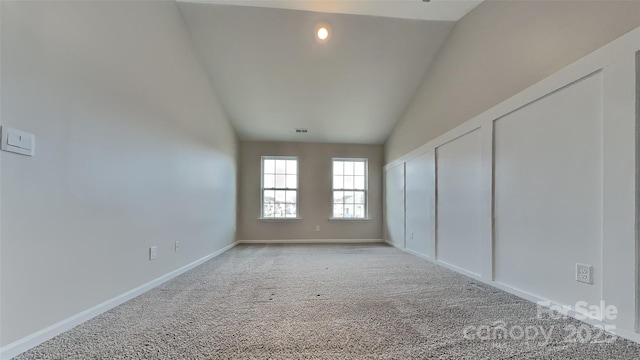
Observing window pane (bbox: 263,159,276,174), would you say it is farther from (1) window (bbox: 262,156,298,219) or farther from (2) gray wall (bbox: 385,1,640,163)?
(2) gray wall (bbox: 385,1,640,163)

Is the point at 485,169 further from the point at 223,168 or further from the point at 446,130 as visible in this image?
the point at 223,168

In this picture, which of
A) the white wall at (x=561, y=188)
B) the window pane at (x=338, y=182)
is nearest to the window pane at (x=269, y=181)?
the window pane at (x=338, y=182)

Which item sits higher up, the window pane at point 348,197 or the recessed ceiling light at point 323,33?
the recessed ceiling light at point 323,33

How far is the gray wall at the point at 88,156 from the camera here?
4.31 feet

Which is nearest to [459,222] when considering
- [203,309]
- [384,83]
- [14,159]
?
[384,83]

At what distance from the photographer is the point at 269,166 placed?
5.98 meters

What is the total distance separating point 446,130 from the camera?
3.45 meters

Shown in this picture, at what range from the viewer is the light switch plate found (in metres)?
1.24

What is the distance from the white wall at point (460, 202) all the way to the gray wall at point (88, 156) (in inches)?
121

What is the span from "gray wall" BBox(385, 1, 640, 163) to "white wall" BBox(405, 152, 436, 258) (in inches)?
15.5

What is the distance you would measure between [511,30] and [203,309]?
11.1 ft

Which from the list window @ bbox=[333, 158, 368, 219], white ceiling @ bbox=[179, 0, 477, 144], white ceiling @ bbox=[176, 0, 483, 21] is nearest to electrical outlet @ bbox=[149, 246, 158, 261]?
white ceiling @ bbox=[179, 0, 477, 144]

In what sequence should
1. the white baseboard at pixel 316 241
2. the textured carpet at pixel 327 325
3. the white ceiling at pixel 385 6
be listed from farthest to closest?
the white baseboard at pixel 316 241 < the white ceiling at pixel 385 6 < the textured carpet at pixel 327 325

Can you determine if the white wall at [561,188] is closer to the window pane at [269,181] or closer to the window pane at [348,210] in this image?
the window pane at [348,210]
